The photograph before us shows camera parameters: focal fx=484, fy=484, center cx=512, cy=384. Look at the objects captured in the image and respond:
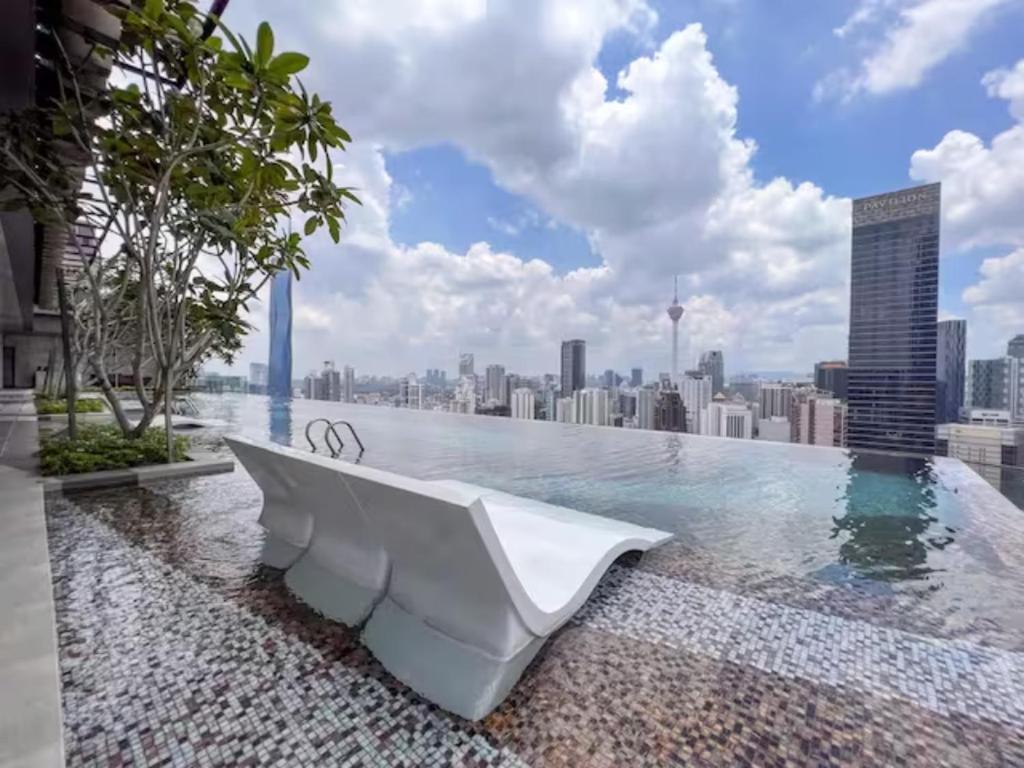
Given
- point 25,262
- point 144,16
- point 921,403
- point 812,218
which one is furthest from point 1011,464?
point 25,262

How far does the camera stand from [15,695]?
1.40m

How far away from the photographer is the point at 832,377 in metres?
12.0

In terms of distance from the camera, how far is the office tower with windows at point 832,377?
435 inches

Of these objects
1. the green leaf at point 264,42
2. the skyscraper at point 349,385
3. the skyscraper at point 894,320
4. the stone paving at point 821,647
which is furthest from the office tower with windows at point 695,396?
the skyscraper at point 349,385

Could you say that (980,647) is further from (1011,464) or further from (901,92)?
(901,92)

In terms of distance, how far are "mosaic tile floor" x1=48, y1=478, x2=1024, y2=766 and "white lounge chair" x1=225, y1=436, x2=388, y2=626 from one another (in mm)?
103

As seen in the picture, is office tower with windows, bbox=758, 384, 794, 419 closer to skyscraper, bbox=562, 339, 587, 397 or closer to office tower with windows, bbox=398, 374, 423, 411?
skyscraper, bbox=562, 339, 587, 397

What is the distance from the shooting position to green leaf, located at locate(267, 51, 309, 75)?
2.97 meters

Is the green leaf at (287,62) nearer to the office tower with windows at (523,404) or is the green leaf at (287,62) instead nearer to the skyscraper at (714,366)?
the office tower with windows at (523,404)

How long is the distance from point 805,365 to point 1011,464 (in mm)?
5896

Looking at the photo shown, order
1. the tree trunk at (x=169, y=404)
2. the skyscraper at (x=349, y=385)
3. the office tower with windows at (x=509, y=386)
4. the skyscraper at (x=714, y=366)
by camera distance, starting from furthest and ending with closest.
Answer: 1. the skyscraper at (x=349, y=385)
2. the office tower with windows at (x=509, y=386)
3. the skyscraper at (x=714, y=366)
4. the tree trunk at (x=169, y=404)

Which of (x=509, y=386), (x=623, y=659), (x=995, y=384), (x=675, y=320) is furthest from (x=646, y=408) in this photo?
(x=623, y=659)

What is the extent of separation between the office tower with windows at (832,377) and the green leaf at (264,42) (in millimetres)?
11804

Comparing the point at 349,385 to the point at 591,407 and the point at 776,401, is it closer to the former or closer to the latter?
the point at 591,407
